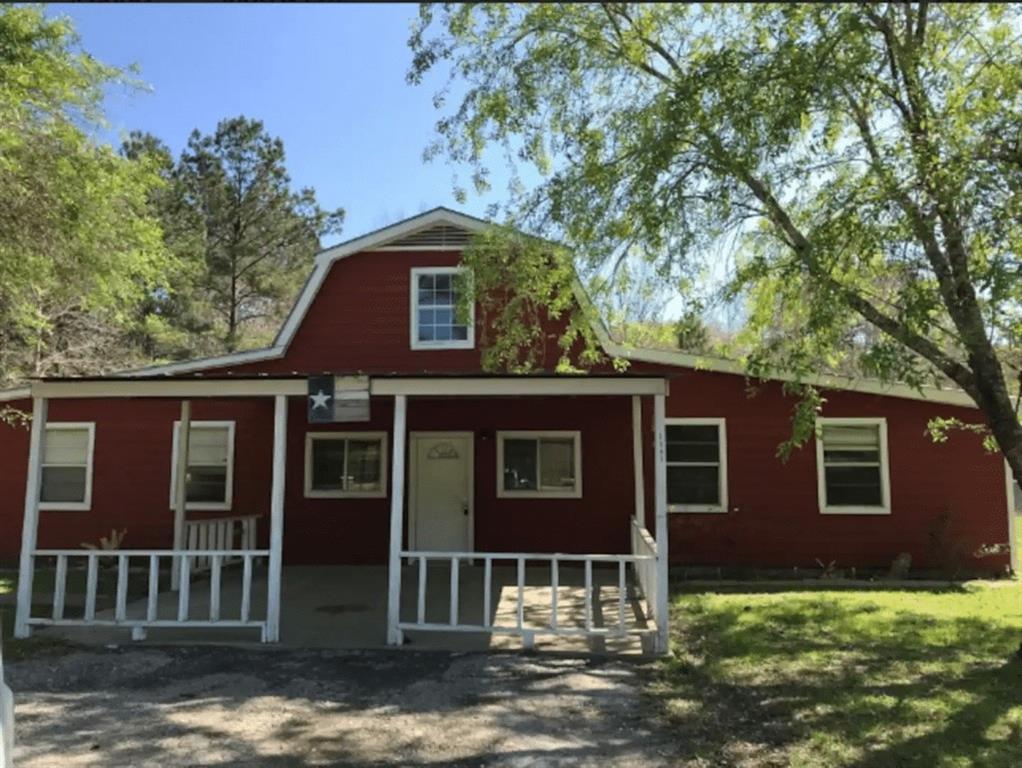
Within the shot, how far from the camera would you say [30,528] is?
7965mm

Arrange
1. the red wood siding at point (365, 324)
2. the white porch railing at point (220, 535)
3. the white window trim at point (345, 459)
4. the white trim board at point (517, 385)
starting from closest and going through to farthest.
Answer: the white trim board at point (517, 385)
the white porch railing at point (220, 535)
the white window trim at point (345, 459)
the red wood siding at point (365, 324)

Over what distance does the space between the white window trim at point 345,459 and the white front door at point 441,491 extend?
482 mm

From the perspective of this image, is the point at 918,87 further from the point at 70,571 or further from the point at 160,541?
the point at 70,571

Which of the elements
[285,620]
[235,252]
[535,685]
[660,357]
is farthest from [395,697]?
[235,252]

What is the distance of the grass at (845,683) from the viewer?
190 inches

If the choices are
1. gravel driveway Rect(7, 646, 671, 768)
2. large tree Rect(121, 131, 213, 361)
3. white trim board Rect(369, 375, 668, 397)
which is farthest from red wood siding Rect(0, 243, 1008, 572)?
large tree Rect(121, 131, 213, 361)

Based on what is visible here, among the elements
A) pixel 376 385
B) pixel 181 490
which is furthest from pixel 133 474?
pixel 376 385

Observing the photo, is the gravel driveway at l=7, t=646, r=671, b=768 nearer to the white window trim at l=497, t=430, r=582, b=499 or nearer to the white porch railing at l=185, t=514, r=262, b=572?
the white porch railing at l=185, t=514, r=262, b=572

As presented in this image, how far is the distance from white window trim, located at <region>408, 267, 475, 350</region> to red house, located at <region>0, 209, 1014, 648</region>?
0.02 m

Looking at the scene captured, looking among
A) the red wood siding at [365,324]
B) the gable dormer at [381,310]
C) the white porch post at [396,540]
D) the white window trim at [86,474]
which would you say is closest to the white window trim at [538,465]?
the red wood siding at [365,324]

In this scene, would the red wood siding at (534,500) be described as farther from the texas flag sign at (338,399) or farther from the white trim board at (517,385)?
the texas flag sign at (338,399)

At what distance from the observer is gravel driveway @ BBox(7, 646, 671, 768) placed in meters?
4.77

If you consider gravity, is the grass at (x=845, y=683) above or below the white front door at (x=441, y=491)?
below

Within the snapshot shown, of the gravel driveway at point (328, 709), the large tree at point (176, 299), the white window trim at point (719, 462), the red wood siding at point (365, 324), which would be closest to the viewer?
the gravel driveway at point (328, 709)
